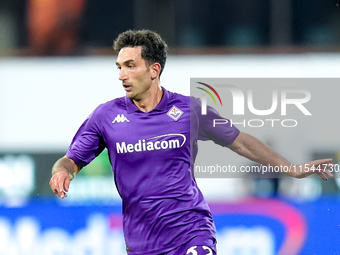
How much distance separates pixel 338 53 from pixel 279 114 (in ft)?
5.11

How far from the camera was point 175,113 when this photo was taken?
510 centimetres

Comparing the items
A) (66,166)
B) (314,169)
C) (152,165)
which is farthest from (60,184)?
(314,169)

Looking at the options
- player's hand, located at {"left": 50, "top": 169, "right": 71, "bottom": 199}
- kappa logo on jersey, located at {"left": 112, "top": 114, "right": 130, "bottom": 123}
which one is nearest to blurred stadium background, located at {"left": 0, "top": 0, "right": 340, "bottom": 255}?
kappa logo on jersey, located at {"left": 112, "top": 114, "right": 130, "bottom": 123}

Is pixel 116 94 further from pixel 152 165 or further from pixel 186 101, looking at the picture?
pixel 152 165

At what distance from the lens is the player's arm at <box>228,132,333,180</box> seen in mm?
5133

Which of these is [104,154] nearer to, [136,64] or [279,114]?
[279,114]

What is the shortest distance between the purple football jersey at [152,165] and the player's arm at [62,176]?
84mm

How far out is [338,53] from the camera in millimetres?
9773

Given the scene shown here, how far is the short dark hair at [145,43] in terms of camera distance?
16.8 feet

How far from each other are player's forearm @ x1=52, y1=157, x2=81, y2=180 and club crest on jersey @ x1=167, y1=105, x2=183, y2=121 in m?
0.78

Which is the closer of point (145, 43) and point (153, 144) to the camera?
point (153, 144)

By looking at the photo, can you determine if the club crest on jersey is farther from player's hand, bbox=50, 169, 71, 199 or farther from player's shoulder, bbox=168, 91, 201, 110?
player's hand, bbox=50, 169, 71, 199

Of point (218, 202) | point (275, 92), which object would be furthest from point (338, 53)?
point (218, 202)

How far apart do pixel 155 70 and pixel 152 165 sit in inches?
29.6
